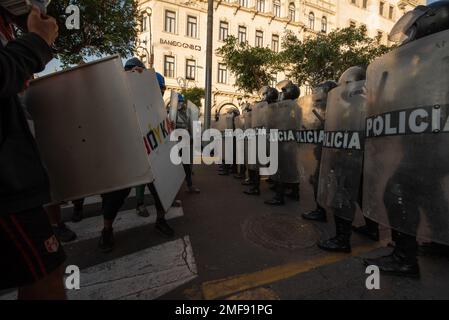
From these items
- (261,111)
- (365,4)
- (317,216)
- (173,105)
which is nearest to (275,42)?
(365,4)

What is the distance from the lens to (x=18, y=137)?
43.0 inches

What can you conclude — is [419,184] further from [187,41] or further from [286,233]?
[187,41]

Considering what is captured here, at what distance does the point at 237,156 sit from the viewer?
6.77 m

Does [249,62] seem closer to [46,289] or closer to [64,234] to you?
[64,234]

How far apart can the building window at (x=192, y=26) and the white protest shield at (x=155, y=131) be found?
24.3 metres

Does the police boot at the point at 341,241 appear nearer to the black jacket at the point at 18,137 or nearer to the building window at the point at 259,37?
the black jacket at the point at 18,137

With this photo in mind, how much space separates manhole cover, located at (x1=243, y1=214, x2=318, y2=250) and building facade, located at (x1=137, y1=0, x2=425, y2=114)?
1922 centimetres

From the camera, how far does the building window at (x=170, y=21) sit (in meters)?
23.2

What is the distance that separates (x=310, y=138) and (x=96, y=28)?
22.6 feet

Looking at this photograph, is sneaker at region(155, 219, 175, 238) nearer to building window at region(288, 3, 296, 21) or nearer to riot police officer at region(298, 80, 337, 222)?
riot police officer at region(298, 80, 337, 222)

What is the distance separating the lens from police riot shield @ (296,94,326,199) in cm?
323

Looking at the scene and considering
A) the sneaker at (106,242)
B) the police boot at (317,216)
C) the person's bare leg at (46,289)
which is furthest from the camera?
the police boot at (317,216)

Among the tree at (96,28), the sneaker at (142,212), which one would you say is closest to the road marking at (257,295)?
the sneaker at (142,212)
